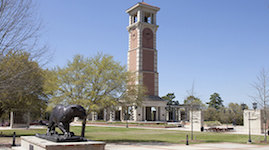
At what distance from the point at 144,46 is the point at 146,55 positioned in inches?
87.4

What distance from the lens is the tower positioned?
62.1 m

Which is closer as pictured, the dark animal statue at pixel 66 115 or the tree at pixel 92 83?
the dark animal statue at pixel 66 115

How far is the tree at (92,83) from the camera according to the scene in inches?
812

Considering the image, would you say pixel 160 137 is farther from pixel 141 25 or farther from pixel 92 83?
pixel 141 25

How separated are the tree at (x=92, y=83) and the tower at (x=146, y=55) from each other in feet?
130

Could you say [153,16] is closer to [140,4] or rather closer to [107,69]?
[140,4]

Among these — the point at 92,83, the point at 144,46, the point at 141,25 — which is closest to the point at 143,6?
the point at 141,25

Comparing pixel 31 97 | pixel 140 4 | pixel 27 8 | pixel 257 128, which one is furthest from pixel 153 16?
pixel 27 8

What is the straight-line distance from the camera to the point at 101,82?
20922 mm

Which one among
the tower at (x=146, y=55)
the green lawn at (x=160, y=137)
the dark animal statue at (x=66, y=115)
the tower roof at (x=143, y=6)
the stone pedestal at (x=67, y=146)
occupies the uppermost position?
the tower roof at (x=143, y=6)

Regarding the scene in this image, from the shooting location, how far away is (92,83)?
21031mm

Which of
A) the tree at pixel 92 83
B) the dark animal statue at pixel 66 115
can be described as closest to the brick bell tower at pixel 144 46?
the tree at pixel 92 83

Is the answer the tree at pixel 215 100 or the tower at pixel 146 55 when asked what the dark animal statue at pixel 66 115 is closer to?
the tower at pixel 146 55

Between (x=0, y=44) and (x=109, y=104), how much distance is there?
37.0ft
